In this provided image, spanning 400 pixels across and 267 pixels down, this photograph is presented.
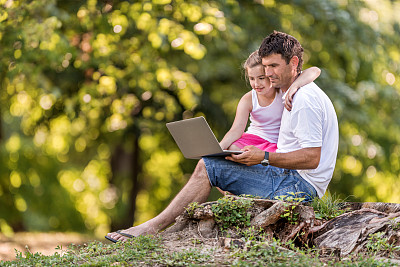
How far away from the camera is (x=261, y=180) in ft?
14.9

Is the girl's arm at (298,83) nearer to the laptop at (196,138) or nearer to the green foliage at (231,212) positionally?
the laptop at (196,138)

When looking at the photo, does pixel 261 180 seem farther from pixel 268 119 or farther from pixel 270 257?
pixel 270 257

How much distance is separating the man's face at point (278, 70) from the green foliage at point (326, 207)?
0.92 metres

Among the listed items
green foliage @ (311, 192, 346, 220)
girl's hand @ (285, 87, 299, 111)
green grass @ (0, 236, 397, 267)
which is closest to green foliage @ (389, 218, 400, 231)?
green grass @ (0, 236, 397, 267)

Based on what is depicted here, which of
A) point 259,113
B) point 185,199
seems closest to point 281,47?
point 259,113

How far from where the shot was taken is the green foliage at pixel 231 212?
13.7 feet

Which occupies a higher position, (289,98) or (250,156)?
(289,98)

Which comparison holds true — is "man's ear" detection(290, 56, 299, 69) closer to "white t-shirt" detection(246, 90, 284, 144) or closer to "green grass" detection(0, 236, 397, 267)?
"white t-shirt" detection(246, 90, 284, 144)

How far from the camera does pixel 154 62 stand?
8102mm

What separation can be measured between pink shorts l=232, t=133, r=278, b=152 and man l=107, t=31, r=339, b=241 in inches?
6.3

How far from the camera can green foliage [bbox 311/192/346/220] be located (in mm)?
4478

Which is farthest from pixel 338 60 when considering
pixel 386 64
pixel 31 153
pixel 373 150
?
pixel 31 153

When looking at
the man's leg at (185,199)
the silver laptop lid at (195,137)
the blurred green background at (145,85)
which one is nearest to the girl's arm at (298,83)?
the silver laptop lid at (195,137)

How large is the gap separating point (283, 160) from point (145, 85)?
4.07m
